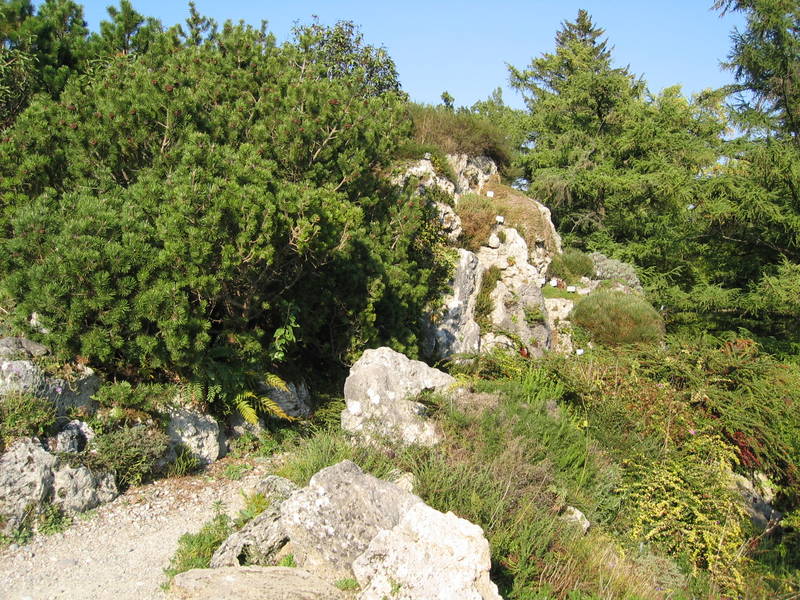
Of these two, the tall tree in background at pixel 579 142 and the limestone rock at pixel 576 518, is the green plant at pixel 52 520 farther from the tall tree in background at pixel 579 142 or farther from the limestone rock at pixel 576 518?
the tall tree in background at pixel 579 142

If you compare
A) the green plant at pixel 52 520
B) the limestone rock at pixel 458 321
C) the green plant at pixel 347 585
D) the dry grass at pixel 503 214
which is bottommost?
the green plant at pixel 52 520

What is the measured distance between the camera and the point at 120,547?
4867 mm

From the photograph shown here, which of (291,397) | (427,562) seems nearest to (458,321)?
(291,397)

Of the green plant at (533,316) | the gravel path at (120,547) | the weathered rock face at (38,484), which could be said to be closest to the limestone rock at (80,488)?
the weathered rock face at (38,484)

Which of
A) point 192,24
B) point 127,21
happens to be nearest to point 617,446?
point 192,24

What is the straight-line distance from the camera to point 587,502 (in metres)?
6.02

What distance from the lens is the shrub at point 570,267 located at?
16641 millimetres

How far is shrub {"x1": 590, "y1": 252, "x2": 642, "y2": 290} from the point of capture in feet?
57.3

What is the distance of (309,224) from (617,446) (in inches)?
184

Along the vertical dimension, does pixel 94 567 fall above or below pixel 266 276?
below

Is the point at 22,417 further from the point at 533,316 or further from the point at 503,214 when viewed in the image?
the point at 503,214

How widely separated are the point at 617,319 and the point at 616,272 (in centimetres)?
476

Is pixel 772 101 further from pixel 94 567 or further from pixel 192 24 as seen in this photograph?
pixel 94 567

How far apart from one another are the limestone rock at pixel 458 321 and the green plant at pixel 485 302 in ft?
2.05
